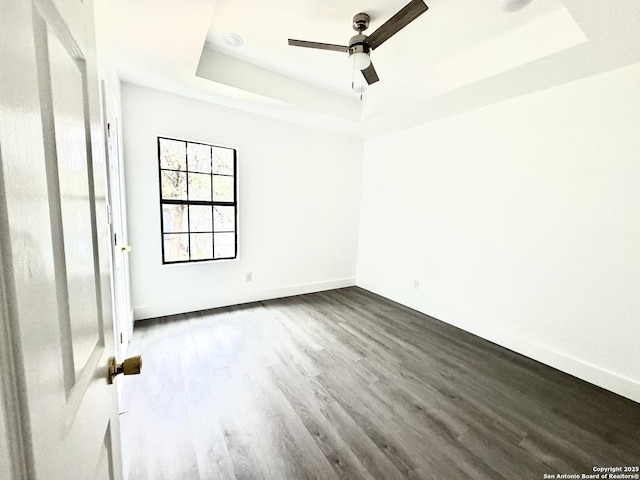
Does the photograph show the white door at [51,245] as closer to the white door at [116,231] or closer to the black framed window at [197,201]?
the white door at [116,231]

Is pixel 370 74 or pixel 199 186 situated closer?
pixel 370 74

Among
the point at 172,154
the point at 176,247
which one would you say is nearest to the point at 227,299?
the point at 176,247

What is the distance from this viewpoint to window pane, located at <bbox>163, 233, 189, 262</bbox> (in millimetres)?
3127

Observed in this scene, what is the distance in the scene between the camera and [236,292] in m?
3.64

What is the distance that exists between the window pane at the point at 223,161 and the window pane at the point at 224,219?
1.51 feet

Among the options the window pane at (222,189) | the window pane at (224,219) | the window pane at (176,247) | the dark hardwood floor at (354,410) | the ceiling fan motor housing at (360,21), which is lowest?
the dark hardwood floor at (354,410)

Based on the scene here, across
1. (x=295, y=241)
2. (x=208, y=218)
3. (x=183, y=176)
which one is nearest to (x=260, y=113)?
(x=183, y=176)

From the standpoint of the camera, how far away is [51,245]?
0.41m

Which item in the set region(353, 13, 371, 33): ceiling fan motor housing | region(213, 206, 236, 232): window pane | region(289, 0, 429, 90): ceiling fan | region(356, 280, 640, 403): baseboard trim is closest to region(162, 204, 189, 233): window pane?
region(213, 206, 236, 232): window pane

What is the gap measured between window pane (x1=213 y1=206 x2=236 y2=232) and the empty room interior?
0.03 meters

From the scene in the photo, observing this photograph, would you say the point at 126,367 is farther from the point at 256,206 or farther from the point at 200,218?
the point at 256,206

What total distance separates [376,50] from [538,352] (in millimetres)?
3237

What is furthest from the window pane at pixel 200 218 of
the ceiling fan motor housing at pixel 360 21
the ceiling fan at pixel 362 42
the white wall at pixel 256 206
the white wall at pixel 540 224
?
the white wall at pixel 540 224

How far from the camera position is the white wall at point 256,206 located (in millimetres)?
2928
